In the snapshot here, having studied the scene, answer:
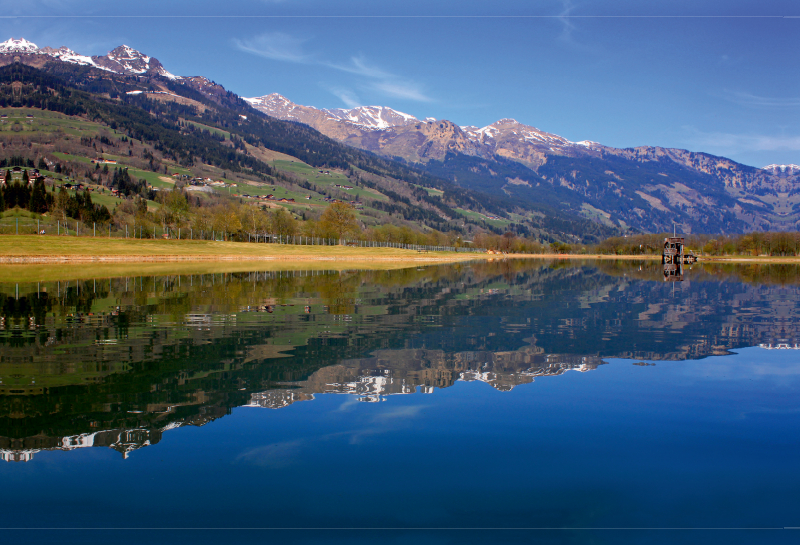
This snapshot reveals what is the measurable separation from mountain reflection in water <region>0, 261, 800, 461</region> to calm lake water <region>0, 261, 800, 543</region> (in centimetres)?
8

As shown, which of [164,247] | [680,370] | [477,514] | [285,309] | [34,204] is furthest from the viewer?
[34,204]

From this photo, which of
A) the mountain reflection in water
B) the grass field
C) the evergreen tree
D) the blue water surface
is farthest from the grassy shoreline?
the evergreen tree

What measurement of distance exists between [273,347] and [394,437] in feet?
21.7

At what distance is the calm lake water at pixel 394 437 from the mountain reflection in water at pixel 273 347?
0.26 feet

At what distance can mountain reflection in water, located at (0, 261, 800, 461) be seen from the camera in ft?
26.9

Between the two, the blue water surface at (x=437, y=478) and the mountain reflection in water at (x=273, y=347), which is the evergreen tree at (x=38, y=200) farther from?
the blue water surface at (x=437, y=478)

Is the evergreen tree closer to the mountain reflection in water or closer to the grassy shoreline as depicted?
the grassy shoreline

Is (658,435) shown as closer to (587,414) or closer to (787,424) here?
(587,414)

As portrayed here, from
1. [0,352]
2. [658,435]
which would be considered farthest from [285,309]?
[658,435]

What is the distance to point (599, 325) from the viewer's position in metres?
18.1

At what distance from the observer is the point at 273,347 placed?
13148mm

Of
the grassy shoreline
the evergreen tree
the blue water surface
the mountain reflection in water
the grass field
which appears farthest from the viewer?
the evergreen tree

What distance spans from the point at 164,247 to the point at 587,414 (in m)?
81.4

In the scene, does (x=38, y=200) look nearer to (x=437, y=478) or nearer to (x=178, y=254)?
(x=178, y=254)
